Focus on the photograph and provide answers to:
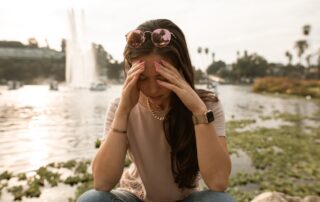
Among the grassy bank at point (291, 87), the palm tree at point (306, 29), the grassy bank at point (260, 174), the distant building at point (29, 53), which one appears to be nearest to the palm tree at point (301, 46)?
the palm tree at point (306, 29)

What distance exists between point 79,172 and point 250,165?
3471 millimetres

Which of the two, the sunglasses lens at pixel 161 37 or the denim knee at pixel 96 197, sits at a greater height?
the sunglasses lens at pixel 161 37

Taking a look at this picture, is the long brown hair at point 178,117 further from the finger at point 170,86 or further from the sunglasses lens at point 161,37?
the finger at point 170,86

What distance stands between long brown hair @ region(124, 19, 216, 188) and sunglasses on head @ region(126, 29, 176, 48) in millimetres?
31

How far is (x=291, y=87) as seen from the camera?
4994 centimetres

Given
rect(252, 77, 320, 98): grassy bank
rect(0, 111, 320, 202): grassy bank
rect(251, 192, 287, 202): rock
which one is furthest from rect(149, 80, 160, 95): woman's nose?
rect(252, 77, 320, 98): grassy bank

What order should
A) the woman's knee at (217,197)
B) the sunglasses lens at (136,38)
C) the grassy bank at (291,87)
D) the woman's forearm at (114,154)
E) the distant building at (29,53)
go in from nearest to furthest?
1. the woman's knee at (217,197)
2. the sunglasses lens at (136,38)
3. the woman's forearm at (114,154)
4. the grassy bank at (291,87)
5. the distant building at (29,53)

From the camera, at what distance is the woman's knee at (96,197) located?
2.30m

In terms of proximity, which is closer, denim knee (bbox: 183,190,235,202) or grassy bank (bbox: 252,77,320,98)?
denim knee (bbox: 183,190,235,202)

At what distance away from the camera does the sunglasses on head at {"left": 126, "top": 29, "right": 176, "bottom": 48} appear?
7.77 ft

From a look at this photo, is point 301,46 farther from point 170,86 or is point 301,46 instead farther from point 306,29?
point 170,86

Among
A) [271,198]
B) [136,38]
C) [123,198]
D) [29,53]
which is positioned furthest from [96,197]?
[29,53]

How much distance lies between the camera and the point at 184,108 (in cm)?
264

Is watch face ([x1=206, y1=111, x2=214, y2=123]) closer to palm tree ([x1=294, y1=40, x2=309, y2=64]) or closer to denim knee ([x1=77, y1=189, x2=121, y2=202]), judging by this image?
denim knee ([x1=77, y1=189, x2=121, y2=202])
